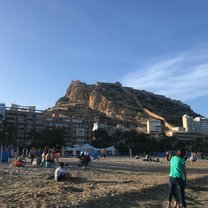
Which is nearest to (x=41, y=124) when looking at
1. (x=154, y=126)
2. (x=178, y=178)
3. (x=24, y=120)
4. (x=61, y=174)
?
(x=24, y=120)

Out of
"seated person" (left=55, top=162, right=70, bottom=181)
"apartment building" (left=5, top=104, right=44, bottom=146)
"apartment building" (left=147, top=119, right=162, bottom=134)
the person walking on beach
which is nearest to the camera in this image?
the person walking on beach

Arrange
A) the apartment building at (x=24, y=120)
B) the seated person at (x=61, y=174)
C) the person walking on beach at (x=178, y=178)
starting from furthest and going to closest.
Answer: the apartment building at (x=24, y=120) → the seated person at (x=61, y=174) → the person walking on beach at (x=178, y=178)

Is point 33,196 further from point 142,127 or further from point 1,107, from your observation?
point 142,127

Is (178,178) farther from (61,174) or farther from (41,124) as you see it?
(41,124)

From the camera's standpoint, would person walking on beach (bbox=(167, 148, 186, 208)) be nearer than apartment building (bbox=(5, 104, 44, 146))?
Yes

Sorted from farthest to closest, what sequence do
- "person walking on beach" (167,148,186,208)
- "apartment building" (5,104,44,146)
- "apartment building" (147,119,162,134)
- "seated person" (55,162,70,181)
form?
"apartment building" (147,119,162,134) < "apartment building" (5,104,44,146) < "seated person" (55,162,70,181) < "person walking on beach" (167,148,186,208)

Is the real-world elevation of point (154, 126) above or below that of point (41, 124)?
above

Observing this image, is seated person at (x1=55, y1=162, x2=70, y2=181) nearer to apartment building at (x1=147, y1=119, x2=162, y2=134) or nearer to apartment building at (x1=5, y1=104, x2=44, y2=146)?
apartment building at (x1=5, y1=104, x2=44, y2=146)

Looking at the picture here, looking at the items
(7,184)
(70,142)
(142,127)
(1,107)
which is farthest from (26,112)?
(7,184)

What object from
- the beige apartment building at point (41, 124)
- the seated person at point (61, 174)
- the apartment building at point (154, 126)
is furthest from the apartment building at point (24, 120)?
the seated person at point (61, 174)

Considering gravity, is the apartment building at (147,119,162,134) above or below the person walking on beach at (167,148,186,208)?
above

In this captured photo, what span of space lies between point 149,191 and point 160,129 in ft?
562

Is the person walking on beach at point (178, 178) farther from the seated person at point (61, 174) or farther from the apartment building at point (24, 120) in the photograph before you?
the apartment building at point (24, 120)

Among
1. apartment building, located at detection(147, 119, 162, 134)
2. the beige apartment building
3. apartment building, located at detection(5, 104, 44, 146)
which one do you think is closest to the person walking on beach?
the beige apartment building
